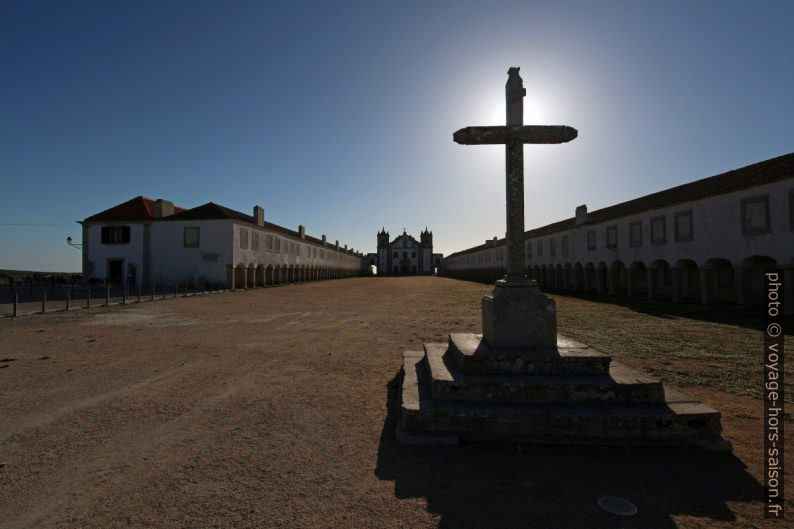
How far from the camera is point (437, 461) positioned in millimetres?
2979

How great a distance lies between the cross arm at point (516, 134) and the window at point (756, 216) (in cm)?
1506

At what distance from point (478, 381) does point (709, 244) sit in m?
19.0

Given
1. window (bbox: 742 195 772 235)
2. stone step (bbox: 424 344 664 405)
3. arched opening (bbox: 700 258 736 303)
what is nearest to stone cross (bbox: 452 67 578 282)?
stone step (bbox: 424 344 664 405)

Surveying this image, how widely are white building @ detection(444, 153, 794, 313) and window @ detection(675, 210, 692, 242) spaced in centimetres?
5

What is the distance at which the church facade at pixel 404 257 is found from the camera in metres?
99.2

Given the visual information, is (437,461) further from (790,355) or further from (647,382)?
(790,355)

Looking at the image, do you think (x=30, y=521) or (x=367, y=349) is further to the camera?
(x=367, y=349)

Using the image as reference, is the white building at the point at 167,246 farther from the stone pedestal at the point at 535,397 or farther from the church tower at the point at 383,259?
the church tower at the point at 383,259

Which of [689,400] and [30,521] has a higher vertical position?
[689,400]

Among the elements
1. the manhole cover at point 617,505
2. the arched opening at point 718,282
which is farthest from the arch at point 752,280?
the manhole cover at point 617,505

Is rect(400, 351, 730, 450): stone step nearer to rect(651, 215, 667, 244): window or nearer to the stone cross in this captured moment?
the stone cross

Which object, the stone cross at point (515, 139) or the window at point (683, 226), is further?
the window at point (683, 226)

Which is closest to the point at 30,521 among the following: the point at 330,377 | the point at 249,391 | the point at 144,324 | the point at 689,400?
the point at 249,391

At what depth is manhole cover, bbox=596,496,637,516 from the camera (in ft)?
7.70
